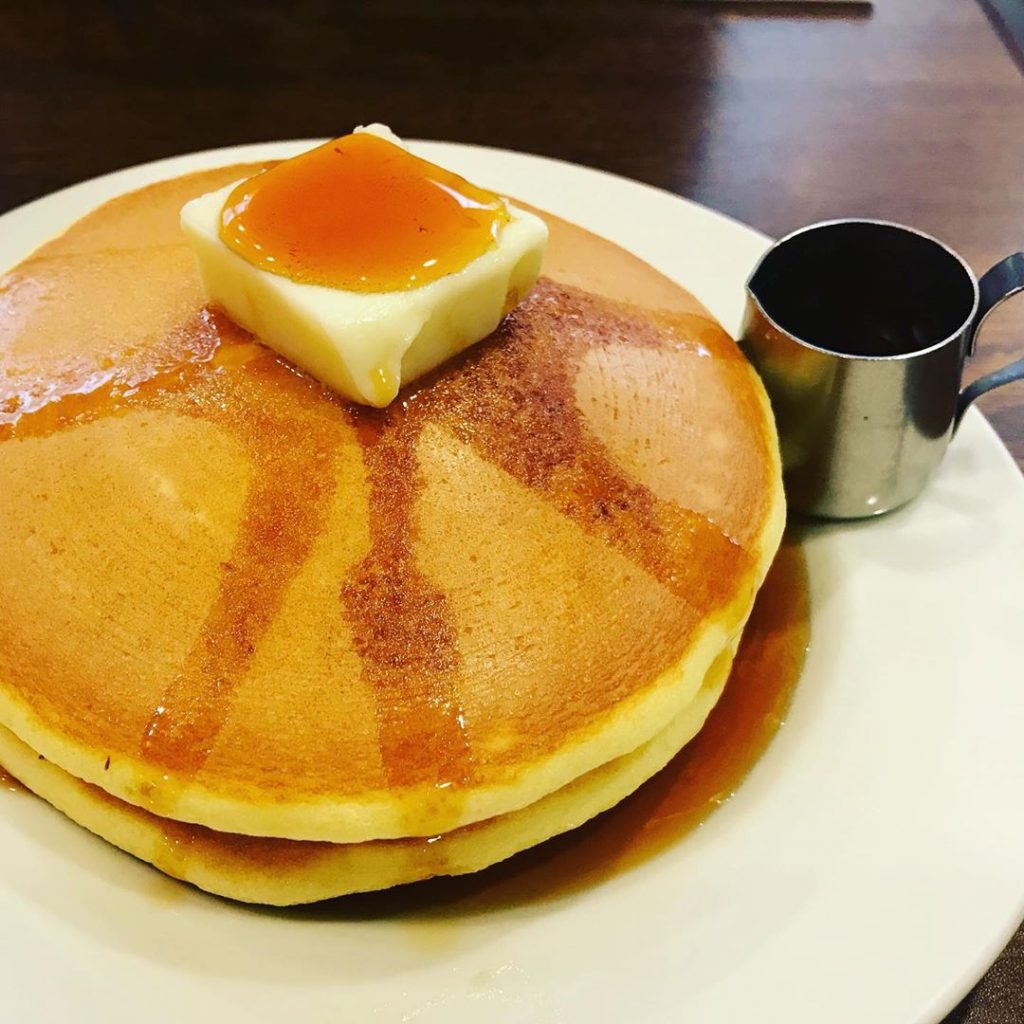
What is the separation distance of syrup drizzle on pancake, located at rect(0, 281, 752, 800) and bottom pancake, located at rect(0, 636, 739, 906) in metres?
0.11

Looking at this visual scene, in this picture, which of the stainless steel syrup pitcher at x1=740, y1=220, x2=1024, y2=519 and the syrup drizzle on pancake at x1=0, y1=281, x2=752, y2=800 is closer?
the syrup drizzle on pancake at x1=0, y1=281, x2=752, y2=800

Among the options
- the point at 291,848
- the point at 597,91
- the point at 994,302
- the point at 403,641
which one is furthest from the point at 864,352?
the point at 597,91

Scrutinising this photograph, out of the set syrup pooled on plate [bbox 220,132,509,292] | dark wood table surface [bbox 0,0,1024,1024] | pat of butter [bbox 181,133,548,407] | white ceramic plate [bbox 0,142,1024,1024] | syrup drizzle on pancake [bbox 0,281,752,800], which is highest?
syrup pooled on plate [bbox 220,132,509,292]

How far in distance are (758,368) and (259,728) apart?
933 millimetres

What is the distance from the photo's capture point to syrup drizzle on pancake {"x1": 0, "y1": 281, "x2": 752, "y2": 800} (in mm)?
1059

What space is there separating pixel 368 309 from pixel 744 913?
79 centimetres

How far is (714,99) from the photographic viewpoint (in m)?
2.64

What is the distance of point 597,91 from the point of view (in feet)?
8.70

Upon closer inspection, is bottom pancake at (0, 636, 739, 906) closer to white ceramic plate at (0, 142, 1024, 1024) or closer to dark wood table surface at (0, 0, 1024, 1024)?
white ceramic plate at (0, 142, 1024, 1024)

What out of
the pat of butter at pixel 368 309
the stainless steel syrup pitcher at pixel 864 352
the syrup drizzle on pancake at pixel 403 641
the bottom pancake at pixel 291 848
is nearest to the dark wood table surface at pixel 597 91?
the stainless steel syrup pitcher at pixel 864 352

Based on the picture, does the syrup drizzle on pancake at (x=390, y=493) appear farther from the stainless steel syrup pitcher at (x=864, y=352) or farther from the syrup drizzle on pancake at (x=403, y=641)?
the stainless steel syrup pitcher at (x=864, y=352)

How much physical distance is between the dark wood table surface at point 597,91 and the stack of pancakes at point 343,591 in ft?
4.01

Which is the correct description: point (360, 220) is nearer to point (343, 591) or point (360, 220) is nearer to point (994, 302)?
point (343, 591)

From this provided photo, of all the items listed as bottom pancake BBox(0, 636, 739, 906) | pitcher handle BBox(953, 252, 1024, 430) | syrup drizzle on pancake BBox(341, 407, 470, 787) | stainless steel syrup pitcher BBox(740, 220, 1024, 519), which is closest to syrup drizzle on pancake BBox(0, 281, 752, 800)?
syrup drizzle on pancake BBox(341, 407, 470, 787)
